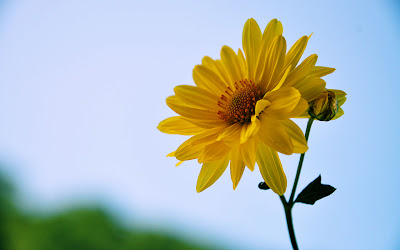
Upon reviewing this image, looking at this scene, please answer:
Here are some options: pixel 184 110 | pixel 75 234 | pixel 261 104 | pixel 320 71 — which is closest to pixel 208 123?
pixel 184 110

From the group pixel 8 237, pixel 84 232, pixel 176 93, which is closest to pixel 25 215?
pixel 8 237

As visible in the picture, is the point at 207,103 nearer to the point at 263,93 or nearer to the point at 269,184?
the point at 263,93

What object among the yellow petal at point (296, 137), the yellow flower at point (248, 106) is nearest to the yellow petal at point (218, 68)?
the yellow flower at point (248, 106)

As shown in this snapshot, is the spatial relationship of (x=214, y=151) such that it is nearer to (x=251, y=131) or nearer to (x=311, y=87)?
(x=251, y=131)

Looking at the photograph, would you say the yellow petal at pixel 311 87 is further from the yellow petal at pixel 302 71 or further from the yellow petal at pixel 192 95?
the yellow petal at pixel 192 95

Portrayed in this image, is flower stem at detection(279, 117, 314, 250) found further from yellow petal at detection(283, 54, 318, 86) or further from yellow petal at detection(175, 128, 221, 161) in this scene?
yellow petal at detection(175, 128, 221, 161)
